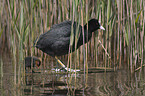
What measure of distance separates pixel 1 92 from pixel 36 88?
43cm

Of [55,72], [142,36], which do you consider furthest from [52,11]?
[142,36]

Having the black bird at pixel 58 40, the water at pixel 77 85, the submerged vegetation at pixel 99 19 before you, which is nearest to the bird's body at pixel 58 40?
the black bird at pixel 58 40

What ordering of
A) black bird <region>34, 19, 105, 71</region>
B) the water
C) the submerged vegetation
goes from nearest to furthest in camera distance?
the water, the submerged vegetation, black bird <region>34, 19, 105, 71</region>

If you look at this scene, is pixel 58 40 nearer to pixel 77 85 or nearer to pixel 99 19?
pixel 99 19

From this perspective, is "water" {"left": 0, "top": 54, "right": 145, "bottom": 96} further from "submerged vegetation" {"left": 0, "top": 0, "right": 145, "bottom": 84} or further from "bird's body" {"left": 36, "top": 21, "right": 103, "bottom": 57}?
"bird's body" {"left": 36, "top": 21, "right": 103, "bottom": 57}

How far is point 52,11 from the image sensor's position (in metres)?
5.78

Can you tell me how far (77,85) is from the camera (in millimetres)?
3635

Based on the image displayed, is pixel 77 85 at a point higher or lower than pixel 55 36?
lower

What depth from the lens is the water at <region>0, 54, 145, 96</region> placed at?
318cm

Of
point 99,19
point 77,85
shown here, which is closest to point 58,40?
point 99,19

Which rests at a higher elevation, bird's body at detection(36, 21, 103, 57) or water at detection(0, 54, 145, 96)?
bird's body at detection(36, 21, 103, 57)

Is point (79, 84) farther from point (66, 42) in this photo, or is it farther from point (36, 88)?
point (66, 42)

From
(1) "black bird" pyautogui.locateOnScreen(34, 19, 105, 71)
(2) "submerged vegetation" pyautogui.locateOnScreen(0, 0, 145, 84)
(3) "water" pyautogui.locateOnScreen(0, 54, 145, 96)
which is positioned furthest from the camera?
(1) "black bird" pyautogui.locateOnScreen(34, 19, 105, 71)

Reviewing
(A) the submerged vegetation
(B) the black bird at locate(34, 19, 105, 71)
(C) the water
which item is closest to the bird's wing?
(B) the black bird at locate(34, 19, 105, 71)
